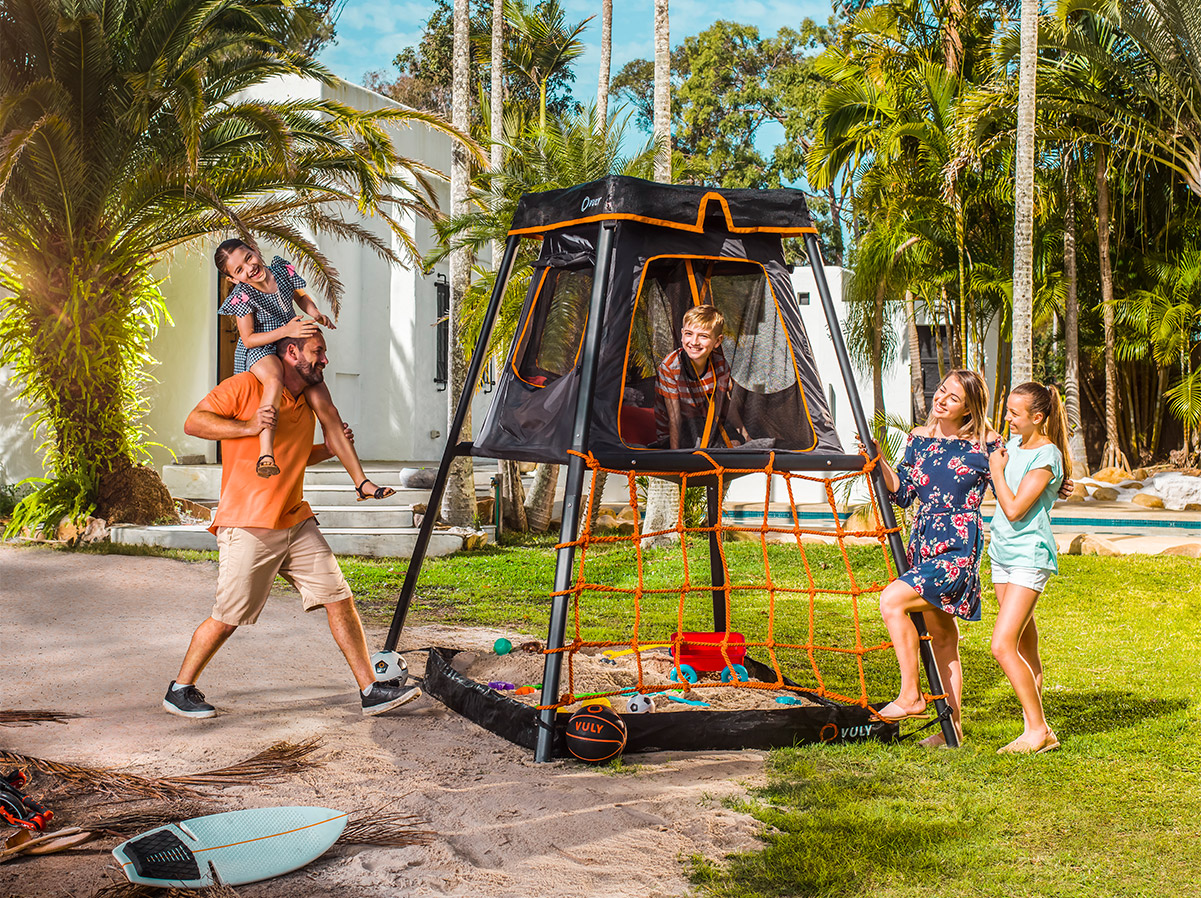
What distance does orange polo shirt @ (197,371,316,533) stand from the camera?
14.5 feet

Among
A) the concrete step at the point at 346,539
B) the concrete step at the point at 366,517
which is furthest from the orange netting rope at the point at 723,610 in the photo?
the concrete step at the point at 366,517

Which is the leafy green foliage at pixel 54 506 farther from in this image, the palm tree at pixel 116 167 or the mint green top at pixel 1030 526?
the mint green top at pixel 1030 526

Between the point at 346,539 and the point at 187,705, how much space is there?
6.43 metres

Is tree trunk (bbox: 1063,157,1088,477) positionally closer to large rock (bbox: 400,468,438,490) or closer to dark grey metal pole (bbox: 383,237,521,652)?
large rock (bbox: 400,468,438,490)

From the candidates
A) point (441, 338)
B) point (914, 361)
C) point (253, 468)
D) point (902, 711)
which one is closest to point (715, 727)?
point (902, 711)

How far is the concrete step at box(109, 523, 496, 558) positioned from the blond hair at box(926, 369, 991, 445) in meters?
7.20

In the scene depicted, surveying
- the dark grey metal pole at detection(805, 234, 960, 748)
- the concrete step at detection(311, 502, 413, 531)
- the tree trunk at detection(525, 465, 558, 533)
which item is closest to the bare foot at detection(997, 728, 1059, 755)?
the dark grey metal pole at detection(805, 234, 960, 748)

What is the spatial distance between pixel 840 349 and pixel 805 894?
2394 millimetres

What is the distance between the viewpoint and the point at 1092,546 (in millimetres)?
10750

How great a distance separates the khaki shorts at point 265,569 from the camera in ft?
14.4

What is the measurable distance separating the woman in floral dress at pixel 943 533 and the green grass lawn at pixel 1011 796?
35 cm

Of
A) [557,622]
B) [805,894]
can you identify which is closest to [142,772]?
[557,622]

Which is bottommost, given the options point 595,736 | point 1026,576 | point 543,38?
point 595,736

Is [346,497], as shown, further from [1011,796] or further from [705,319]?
[1011,796]
